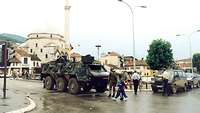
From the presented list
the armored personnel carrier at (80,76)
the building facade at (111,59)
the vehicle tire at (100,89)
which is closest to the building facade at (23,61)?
the building facade at (111,59)

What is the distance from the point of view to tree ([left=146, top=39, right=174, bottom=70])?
243 ft

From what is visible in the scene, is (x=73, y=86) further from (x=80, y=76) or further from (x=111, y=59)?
(x=111, y=59)

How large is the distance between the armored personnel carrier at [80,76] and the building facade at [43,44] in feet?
302

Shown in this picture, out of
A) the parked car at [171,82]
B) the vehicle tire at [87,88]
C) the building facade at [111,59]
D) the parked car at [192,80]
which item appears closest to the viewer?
the vehicle tire at [87,88]

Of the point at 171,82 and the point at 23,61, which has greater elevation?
the point at 23,61

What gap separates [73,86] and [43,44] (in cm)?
9815

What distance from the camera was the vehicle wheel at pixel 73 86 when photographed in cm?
2453

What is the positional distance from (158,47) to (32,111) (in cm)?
6149

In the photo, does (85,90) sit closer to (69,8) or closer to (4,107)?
(4,107)

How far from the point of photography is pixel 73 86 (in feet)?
81.4

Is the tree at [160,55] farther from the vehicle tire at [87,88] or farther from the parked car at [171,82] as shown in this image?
the vehicle tire at [87,88]

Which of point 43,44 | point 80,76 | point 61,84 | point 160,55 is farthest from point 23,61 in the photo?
point 80,76

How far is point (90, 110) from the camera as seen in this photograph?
51.9 ft

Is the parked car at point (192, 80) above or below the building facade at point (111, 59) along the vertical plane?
below
